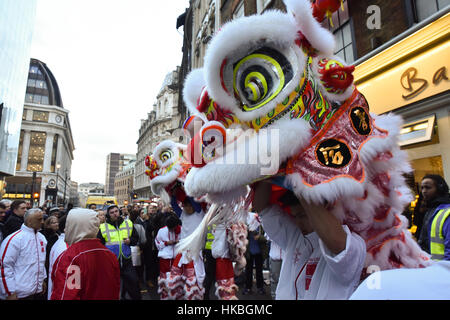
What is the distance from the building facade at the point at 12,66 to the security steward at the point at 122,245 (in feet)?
93.0

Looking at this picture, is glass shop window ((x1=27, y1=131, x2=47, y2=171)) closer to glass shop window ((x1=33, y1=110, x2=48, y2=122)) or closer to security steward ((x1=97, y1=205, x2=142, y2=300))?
glass shop window ((x1=33, y1=110, x2=48, y2=122))

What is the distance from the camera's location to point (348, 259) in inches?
41.1

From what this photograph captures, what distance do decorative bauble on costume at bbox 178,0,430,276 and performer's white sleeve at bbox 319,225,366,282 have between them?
11cm

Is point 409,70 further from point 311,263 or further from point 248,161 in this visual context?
point 248,161

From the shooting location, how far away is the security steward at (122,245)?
4992mm

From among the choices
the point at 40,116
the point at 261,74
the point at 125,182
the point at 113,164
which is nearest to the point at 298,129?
the point at 261,74

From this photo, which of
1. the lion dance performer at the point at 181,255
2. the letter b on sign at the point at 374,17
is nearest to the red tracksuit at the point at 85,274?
the lion dance performer at the point at 181,255

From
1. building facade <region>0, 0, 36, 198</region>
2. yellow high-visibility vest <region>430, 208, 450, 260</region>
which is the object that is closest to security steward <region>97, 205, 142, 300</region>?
yellow high-visibility vest <region>430, 208, 450, 260</region>

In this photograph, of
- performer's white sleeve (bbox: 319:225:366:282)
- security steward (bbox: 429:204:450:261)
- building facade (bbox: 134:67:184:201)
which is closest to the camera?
performer's white sleeve (bbox: 319:225:366:282)

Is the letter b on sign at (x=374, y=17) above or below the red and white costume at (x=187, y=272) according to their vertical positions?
above

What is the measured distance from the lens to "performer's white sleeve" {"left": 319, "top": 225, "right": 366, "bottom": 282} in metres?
1.04

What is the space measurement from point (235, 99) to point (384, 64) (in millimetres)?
6180

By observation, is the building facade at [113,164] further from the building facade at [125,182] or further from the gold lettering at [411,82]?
the gold lettering at [411,82]

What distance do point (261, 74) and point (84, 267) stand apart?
2.50 meters
